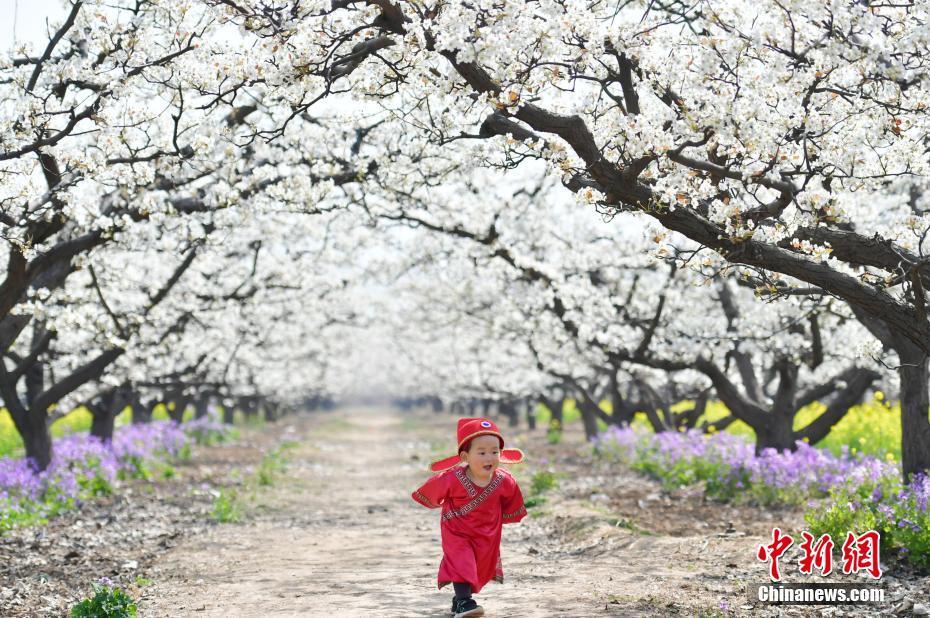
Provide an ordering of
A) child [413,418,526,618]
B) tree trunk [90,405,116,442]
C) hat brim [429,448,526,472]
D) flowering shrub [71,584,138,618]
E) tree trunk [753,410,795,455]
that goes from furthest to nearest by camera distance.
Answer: tree trunk [90,405,116,442] < tree trunk [753,410,795,455] < hat brim [429,448,526,472] < child [413,418,526,618] < flowering shrub [71,584,138,618]

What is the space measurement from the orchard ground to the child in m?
0.44

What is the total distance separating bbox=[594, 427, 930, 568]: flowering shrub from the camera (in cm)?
841

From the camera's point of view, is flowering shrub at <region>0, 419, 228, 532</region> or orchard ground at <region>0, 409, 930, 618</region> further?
flowering shrub at <region>0, 419, 228, 532</region>

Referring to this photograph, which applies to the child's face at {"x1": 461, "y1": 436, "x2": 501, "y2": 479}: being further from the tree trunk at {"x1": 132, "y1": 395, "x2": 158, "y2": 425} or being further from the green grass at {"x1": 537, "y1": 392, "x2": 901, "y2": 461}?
the tree trunk at {"x1": 132, "y1": 395, "x2": 158, "y2": 425}

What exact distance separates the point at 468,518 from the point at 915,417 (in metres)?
6.45

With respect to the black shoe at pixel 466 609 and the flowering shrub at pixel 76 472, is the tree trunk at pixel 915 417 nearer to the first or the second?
the black shoe at pixel 466 609

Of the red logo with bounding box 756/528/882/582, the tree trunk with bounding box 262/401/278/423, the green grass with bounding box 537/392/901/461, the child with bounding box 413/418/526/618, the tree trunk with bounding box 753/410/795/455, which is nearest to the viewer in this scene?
the child with bounding box 413/418/526/618

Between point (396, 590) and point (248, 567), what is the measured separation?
2374mm

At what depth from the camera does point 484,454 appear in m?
6.82

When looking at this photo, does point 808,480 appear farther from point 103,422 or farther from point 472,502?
point 103,422

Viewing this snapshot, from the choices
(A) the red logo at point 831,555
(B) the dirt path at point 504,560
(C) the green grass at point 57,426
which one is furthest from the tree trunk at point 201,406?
(A) the red logo at point 831,555

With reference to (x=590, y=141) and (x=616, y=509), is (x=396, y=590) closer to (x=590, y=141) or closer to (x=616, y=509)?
(x=590, y=141)

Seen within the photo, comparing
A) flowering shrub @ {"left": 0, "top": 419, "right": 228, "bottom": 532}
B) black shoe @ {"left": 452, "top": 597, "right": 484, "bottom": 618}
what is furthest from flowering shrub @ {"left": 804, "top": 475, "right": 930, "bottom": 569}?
flowering shrub @ {"left": 0, "top": 419, "right": 228, "bottom": 532}

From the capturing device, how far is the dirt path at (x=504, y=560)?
7234mm
